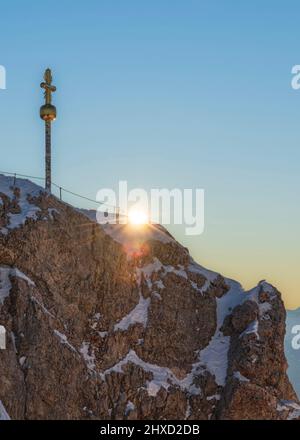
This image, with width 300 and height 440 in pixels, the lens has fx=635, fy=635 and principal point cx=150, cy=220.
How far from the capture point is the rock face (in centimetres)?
6309

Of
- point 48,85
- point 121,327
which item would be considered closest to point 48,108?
point 48,85

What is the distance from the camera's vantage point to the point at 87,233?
7688cm

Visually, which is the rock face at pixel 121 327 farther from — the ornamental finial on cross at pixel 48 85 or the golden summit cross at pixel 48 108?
the ornamental finial on cross at pixel 48 85

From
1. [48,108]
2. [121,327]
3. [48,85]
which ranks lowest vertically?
[121,327]

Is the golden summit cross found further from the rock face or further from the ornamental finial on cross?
the rock face

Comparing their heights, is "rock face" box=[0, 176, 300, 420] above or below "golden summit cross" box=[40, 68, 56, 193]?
below

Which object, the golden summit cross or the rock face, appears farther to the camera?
the golden summit cross

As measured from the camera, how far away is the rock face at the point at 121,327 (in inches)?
2484

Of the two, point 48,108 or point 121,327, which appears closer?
point 121,327

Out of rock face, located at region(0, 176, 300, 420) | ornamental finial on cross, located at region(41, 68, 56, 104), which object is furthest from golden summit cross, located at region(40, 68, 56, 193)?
rock face, located at region(0, 176, 300, 420)

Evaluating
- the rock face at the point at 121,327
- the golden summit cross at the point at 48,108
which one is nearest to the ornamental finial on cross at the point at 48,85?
the golden summit cross at the point at 48,108

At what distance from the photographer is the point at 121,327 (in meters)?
72.9

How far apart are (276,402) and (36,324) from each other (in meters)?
28.6

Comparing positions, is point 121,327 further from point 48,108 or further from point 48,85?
point 48,85
